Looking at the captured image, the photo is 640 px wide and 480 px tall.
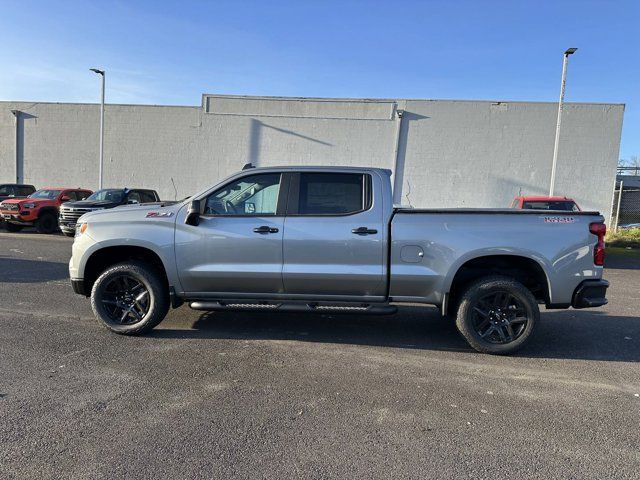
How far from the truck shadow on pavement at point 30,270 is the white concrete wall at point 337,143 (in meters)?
13.5

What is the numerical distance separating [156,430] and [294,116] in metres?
20.3

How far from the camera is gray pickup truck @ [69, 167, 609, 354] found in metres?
4.63

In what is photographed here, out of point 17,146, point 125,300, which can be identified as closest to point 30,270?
point 125,300

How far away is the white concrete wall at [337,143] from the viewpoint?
2038cm

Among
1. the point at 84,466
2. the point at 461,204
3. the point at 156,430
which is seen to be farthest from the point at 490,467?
the point at 461,204

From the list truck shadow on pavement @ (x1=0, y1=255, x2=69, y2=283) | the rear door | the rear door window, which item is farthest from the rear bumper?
truck shadow on pavement @ (x1=0, y1=255, x2=69, y2=283)

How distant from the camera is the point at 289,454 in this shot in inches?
113

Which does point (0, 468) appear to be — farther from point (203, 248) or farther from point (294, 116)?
point (294, 116)

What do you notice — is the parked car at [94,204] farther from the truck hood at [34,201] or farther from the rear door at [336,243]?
the rear door at [336,243]

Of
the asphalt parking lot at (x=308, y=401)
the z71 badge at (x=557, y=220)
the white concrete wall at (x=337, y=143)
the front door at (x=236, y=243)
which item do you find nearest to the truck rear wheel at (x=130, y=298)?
the asphalt parking lot at (x=308, y=401)

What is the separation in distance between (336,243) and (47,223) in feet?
49.5

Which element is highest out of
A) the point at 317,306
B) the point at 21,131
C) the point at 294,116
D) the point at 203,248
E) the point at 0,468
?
the point at 294,116

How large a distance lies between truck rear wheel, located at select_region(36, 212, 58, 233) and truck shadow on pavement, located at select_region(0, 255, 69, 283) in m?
6.31

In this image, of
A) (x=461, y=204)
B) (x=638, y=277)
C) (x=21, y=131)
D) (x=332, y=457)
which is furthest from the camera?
(x=21, y=131)
